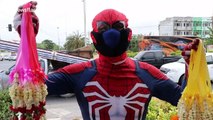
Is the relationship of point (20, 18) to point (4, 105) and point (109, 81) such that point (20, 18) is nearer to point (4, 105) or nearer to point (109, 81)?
point (109, 81)

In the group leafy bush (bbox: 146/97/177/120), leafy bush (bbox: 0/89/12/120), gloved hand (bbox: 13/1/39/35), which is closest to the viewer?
gloved hand (bbox: 13/1/39/35)

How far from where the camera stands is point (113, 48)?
2217mm

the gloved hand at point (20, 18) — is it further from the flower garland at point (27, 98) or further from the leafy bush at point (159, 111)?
the leafy bush at point (159, 111)

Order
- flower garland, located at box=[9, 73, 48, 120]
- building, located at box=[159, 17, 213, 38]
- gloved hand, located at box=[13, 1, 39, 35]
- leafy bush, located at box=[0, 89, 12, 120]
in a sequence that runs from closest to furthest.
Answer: flower garland, located at box=[9, 73, 48, 120]
gloved hand, located at box=[13, 1, 39, 35]
leafy bush, located at box=[0, 89, 12, 120]
building, located at box=[159, 17, 213, 38]

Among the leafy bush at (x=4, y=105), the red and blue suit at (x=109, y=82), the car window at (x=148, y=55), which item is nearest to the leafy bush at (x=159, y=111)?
the red and blue suit at (x=109, y=82)

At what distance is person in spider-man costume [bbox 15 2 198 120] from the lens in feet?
7.43

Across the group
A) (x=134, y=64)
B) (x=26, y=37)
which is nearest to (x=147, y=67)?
(x=134, y=64)

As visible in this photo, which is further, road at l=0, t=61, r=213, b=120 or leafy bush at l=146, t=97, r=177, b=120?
road at l=0, t=61, r=213, b=120

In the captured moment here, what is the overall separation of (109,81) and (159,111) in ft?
6.86

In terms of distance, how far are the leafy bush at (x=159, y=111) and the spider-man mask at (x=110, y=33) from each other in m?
1.66

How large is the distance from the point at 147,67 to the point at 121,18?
1.20ft

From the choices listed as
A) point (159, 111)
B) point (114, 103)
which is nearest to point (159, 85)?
point (114, 103)

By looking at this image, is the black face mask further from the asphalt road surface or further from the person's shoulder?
the asphalt road surface

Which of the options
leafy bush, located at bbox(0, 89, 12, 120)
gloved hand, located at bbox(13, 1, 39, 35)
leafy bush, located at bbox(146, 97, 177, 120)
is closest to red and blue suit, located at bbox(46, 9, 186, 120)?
gloved hand, located at bbox(13, 1, 39, 35)
